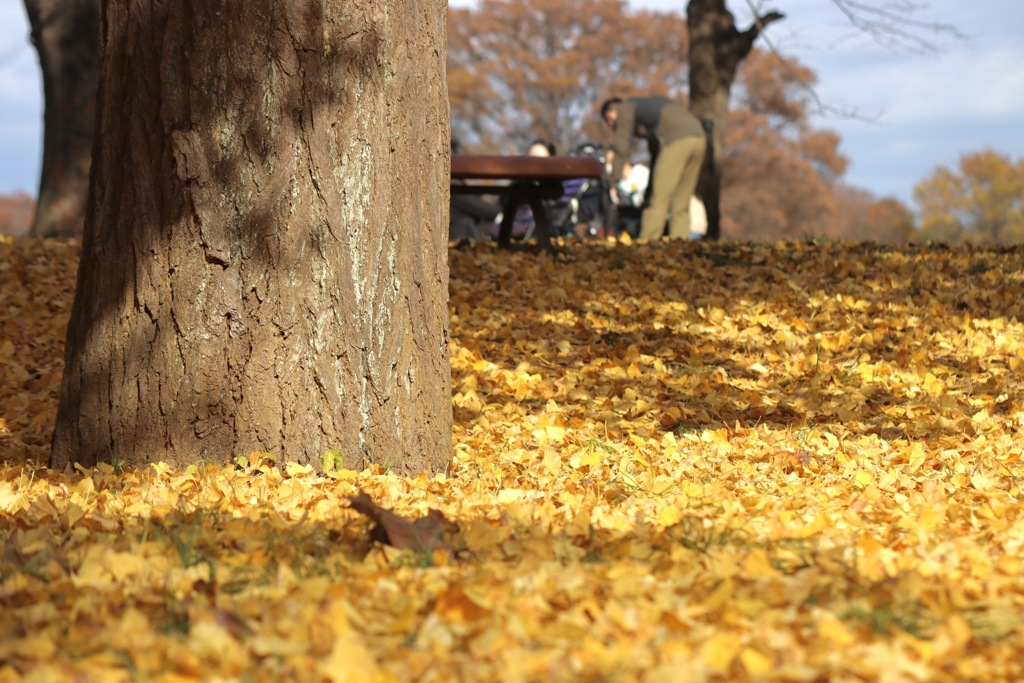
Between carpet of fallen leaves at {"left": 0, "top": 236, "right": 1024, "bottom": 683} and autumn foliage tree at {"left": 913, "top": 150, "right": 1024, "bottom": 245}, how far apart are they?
40201 mm

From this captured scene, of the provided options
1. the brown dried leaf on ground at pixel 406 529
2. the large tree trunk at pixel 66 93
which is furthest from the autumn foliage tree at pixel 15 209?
the brown dried leaf on ground at pixel 406 529

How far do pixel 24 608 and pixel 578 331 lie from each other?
185 inches

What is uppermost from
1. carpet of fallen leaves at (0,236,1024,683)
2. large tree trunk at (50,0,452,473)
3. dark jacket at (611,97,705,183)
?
dark jacket at (611,97,705,183)

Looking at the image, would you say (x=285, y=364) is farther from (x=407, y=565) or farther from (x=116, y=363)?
(x=407, y=565)

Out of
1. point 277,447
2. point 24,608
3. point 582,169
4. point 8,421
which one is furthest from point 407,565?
point 582,169

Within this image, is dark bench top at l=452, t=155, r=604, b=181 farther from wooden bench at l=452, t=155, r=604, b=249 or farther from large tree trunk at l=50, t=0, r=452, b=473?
large tree trunk at l=50, t=0, r=452, b=473

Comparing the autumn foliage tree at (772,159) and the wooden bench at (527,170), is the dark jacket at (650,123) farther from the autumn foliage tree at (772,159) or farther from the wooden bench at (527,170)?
the autumn foliage tree at (772,159)

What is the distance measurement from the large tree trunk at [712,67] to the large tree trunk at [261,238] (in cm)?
1100

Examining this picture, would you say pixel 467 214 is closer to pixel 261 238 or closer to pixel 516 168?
pixel 516 168

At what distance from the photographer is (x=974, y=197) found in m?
45.5

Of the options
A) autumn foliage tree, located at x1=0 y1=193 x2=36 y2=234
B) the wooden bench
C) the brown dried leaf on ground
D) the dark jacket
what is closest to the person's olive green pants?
the dark jacket

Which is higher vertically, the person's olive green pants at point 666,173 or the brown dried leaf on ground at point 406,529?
the person's olive green pants at point 666,173

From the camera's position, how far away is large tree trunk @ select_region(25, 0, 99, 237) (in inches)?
407

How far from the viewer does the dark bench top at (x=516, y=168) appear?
9141 millimetres
